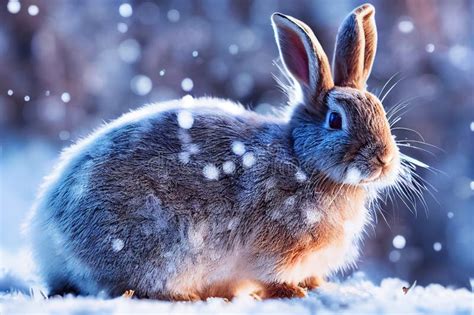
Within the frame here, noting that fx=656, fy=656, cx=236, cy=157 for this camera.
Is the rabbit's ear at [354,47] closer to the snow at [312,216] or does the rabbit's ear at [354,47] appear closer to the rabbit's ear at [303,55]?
the rabbit's ear at [303,55]

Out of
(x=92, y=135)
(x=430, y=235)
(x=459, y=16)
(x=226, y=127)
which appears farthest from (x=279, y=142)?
(x=430, y=235)

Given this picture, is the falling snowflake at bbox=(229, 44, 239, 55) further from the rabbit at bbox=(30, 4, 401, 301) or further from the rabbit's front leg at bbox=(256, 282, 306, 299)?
the rabbit's front leg at bbox=(256, 282, 306, 299)

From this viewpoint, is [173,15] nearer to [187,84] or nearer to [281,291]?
[187,84]

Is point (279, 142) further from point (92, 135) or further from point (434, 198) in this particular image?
point (434, 198)

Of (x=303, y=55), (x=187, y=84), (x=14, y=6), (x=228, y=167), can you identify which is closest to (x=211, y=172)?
(x=228, y=167)

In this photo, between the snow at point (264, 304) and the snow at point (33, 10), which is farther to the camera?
the snow at point (33, 10)

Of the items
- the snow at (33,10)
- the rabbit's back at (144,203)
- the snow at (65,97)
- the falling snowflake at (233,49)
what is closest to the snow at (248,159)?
the rabbit's back at (144,203)
